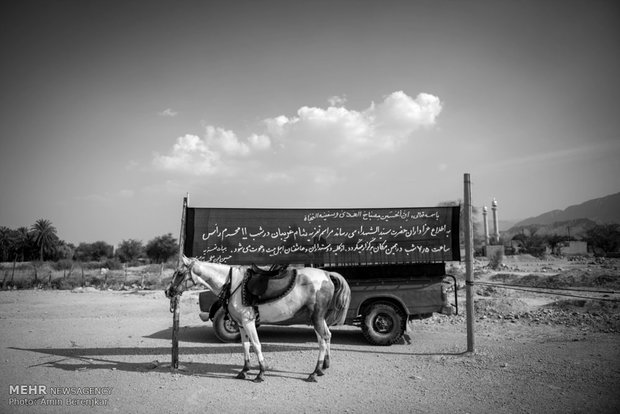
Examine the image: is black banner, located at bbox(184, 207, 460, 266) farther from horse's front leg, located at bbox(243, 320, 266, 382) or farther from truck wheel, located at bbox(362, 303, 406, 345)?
horse's front leg, located at bbox(243, 320, 266, 382)

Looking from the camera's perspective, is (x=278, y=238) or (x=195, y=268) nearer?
(x=195, y=268)

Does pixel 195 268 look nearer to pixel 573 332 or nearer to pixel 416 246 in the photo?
pixel 416 246

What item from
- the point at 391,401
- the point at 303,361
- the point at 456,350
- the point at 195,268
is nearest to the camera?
the point at 391,401

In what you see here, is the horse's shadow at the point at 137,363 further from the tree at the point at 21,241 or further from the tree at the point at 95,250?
the tree at the point at 95,250

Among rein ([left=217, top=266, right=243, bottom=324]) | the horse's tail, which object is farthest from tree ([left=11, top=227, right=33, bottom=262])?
the horse's tail

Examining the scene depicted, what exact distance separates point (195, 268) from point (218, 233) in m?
1.92

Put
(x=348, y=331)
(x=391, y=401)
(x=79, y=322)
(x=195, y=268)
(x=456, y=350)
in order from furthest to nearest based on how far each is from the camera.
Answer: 1. (x=79, y=322)
2. (x=348, y=331)
3. (x=456, y=350)
4. (x=195, y=268)
5. (x=391, y=401)

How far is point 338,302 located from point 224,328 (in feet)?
11.6

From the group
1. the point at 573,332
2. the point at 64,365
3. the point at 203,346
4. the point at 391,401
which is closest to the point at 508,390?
the point at 391,401

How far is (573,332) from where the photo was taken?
357 inches

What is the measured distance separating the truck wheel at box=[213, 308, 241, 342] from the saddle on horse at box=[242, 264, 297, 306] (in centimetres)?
264

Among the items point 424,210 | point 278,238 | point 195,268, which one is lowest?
point 195,268

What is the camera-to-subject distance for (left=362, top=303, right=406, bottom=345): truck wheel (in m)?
8.26

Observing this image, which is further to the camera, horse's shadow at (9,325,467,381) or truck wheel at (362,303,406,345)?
truck wheel at (362,303,406,345)
